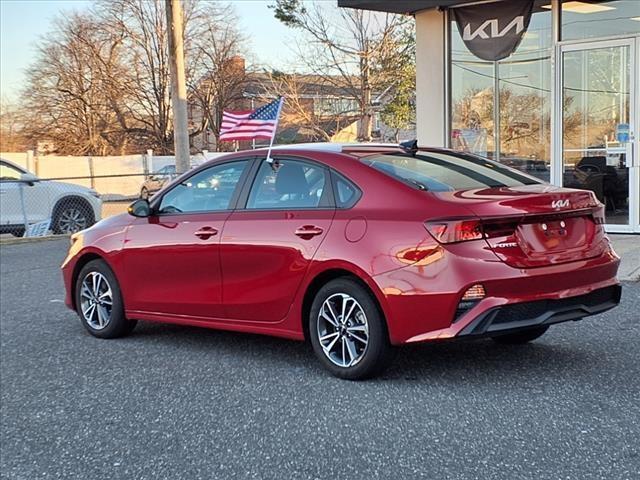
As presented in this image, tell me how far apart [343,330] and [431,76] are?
26.5 ft

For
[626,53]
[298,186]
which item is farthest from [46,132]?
[298,186]

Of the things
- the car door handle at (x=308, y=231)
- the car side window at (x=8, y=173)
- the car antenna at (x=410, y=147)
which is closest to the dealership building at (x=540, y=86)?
the car antenna at (x=410, y=147)

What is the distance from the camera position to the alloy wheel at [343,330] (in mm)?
4773

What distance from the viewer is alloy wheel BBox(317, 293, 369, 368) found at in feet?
15.7

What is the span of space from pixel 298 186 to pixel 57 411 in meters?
2.15

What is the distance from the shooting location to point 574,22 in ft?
34.9

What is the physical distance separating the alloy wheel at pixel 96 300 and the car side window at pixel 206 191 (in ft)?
3.04

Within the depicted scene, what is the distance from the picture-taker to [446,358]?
→ 5.40 metres

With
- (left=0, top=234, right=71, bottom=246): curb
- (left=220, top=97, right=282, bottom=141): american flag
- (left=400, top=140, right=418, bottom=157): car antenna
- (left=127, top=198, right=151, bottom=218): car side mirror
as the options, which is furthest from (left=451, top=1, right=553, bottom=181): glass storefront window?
(left=0, top=234, right=71, bottom=246): curb

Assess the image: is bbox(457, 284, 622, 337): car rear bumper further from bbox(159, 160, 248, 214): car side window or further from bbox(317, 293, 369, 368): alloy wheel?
bbox(159, 160, 248, 214): car side window

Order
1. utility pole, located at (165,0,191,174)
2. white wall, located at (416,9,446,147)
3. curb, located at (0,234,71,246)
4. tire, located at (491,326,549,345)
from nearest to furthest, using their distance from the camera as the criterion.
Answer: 1. tire, located at (491,326,549,345)
2. white wall, located at (416,9,446,147)
3. curb, located at (0,234,71,246)
4. utility pole, located at (165,0,191,174)

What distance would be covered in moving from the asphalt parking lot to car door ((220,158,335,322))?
1.61 ft

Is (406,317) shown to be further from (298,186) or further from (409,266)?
(298,186)

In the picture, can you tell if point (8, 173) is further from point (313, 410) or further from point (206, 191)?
point (313, 410)
